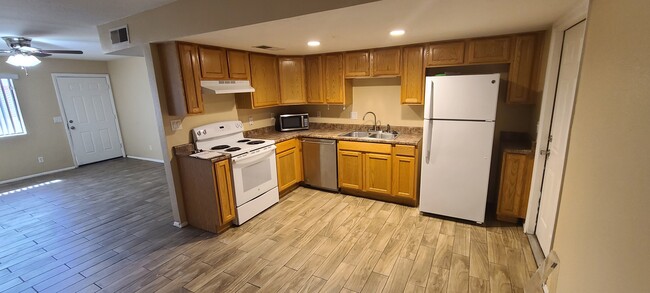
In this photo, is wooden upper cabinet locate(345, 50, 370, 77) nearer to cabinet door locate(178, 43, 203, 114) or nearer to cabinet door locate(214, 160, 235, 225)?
cabinet door locate(178, 43, 203, 114)

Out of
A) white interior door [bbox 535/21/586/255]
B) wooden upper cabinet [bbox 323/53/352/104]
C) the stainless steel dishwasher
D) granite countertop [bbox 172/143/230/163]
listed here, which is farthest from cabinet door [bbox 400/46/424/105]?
granite countertop [bbox 172/143/230/163]

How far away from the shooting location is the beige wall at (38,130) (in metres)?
5.02

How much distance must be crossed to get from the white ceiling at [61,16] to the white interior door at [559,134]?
A: 3445mm

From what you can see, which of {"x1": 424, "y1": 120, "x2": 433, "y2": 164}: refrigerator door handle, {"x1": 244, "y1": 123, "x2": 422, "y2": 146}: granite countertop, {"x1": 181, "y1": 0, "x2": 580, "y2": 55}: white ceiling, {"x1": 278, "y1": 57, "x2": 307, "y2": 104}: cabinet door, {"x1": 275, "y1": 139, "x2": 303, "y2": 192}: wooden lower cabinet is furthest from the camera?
{"x1": 278, "y1": 57, "x2": 307, "y2": 104}: cabinet door

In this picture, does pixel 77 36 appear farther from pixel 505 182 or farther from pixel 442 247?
pixel 505 182

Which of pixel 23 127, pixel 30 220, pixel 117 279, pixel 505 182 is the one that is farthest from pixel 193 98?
pixel 23 127

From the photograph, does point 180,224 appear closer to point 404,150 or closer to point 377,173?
point 377,173

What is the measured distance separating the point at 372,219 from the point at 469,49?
2.28 m

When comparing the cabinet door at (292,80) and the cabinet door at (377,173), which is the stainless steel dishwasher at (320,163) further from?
the cabinet door at (292,80)

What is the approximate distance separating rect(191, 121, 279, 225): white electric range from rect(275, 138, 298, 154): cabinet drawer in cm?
17

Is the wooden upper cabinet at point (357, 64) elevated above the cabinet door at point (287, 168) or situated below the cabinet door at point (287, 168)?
above

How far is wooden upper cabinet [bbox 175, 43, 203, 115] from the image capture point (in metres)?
2.82

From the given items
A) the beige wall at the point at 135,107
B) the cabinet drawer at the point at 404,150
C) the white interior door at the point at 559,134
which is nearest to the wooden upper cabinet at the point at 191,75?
the cabinet drawer at the point at 404,150

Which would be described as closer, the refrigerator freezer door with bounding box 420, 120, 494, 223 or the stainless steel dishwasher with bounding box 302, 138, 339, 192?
the refrigerator freezer door with bounding box 420, 120, 494, 223
